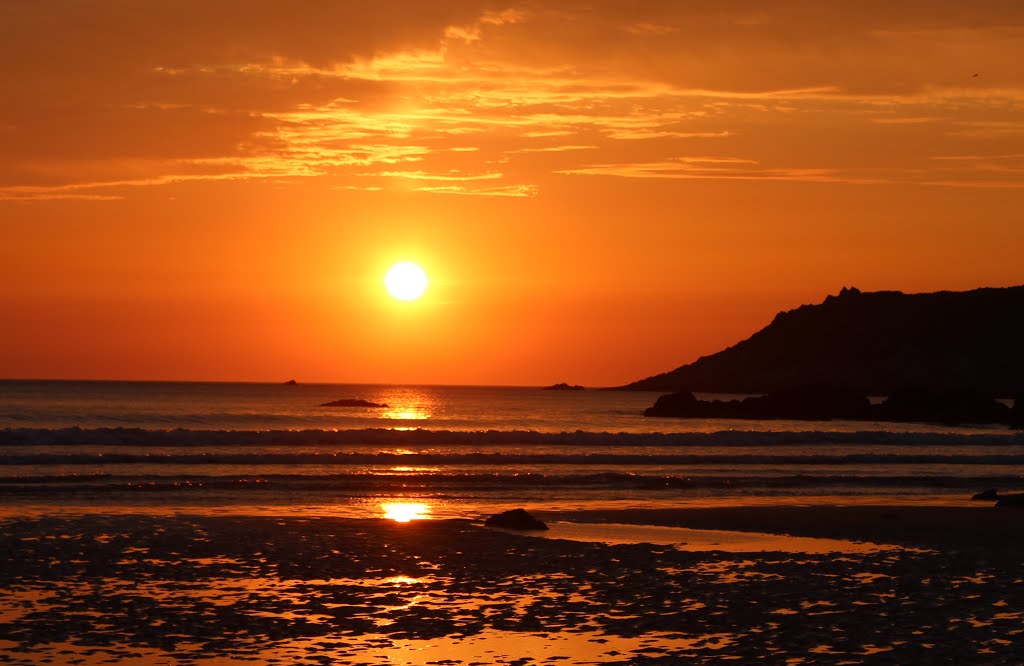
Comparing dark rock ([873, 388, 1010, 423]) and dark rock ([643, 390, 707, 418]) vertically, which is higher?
dark rock ([643, 390, 707, 418])

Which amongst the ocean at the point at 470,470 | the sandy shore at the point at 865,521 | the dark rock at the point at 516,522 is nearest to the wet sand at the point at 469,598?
the sandy shore at the point at 865,521

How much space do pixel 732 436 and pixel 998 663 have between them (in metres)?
50.8

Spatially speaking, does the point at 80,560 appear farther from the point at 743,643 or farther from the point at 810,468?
the point at 810,468

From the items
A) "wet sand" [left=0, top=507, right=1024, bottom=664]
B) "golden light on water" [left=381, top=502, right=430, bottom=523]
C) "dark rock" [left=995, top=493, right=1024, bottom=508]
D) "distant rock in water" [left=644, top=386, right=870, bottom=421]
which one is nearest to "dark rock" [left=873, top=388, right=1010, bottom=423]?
"distant rock in water" [left=644, top=386, right=870, bottom=421]

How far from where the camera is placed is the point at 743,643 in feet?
43.2

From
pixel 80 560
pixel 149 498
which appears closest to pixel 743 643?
pixel 80 560

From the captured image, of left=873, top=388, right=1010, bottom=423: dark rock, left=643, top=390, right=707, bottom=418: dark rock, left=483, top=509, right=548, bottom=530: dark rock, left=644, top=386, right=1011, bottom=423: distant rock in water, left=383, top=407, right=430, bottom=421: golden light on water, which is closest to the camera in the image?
left=483, top=509, right=548, bottom=530: dark rock

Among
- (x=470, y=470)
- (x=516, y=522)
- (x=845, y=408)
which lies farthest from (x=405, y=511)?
(x=845, y=408)

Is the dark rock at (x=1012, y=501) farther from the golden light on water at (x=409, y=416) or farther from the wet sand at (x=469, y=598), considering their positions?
the golden light on water at (x=409, y=416)

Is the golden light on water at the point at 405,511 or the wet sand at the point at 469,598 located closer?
the wet sand at the point at 469,598

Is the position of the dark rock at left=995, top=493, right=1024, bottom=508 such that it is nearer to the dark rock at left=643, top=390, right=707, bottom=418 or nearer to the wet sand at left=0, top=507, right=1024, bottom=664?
the wet sand at left=0, top=507, right=1024, bottom=664

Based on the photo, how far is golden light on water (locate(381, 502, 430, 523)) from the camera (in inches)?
1017

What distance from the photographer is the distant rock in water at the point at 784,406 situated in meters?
108

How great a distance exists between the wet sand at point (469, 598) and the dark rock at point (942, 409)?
86190 millimetres
